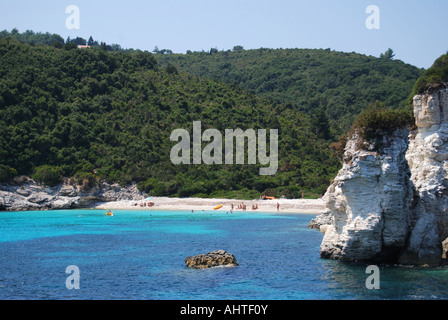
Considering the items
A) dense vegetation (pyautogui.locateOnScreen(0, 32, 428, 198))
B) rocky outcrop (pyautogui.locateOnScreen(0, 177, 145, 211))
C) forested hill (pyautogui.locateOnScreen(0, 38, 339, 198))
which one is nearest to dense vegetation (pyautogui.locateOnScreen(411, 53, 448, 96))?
dense vegetation (pyautogui.locateOnScreen(0, 32, 428, 198))

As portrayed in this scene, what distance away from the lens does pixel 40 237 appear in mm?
36625

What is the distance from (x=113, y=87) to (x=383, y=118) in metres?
74.8

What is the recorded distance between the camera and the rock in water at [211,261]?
23.8m

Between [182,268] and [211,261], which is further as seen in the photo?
[211,261]

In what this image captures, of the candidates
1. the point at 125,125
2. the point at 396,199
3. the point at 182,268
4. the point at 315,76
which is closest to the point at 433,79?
the point at 396,199

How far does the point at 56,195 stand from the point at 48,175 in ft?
9.35

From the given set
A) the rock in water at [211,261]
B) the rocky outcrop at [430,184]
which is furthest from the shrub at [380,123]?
the rock in water at [211,261]

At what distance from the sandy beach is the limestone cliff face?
3623cm

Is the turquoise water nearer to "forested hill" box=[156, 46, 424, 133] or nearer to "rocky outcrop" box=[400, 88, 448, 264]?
"rocky outcrop" box=[400, 88, 448, 264]

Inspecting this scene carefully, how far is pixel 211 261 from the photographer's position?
24062 millimetres

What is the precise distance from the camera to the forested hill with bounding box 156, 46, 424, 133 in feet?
380

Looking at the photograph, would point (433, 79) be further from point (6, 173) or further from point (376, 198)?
point (6, 173)
